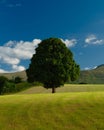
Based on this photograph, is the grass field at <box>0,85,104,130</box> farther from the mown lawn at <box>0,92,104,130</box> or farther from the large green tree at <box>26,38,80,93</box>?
the large green tree at <box>26,38,80,93</box>

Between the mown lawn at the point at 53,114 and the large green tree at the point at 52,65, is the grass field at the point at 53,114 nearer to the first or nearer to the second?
the mown lawn at the point at 53,114

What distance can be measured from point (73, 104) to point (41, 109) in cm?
380

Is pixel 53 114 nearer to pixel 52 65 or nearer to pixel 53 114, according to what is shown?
pixel 53 114

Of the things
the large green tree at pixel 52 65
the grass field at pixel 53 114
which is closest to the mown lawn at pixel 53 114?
the grass field at pixel 53 114

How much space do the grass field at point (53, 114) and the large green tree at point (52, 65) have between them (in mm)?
38992

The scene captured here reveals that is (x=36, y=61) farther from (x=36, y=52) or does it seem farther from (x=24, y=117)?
(x=24, y=117)

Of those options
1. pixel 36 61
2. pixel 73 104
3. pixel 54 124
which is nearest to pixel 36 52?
pixel 36 61

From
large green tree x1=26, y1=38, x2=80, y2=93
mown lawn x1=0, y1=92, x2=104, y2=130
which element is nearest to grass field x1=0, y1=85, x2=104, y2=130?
mown lawn x1=0, y1=92, x2=104, y2=130

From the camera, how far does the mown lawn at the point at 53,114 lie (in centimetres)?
2868

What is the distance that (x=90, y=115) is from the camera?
101ft

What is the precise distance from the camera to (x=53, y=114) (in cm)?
3181

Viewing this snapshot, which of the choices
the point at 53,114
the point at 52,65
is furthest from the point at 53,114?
the point at 52,65

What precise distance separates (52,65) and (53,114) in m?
46.8

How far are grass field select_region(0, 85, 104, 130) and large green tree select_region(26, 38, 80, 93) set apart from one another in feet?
128
